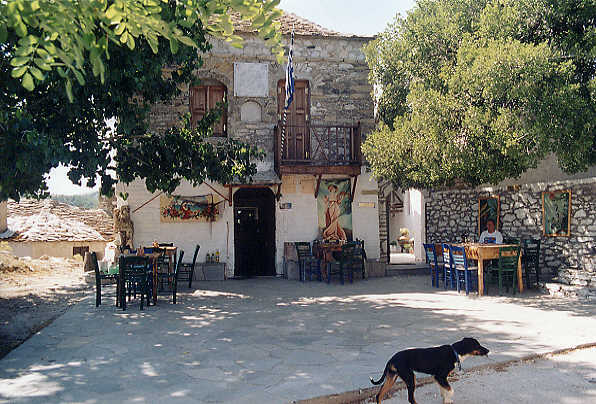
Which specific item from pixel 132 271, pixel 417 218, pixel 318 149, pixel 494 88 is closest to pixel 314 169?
pixel 318 149

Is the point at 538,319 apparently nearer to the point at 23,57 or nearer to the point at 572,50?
the point at 572,50

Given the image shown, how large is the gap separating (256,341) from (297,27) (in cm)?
1011

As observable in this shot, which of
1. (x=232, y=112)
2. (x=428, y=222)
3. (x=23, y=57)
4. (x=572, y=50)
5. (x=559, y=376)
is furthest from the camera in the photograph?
(x=428, y=222)

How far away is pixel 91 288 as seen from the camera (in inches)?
411

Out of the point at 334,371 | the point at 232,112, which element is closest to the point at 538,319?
the point at 334,371

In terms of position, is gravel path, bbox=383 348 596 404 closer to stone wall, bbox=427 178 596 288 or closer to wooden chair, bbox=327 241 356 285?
Result: stone wall, bbox=427 178 596 288

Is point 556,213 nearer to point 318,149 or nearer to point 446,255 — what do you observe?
point 446,255

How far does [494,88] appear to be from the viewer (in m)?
7.31

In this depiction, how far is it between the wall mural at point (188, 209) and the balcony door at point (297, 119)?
2.36 m

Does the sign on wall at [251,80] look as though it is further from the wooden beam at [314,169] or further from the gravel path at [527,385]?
the gravel path at [527,385]

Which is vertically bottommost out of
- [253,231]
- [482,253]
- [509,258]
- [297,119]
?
[509,258]

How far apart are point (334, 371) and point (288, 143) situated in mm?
8422

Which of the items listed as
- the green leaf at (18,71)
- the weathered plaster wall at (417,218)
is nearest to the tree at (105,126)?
the green leaf at (18,71)

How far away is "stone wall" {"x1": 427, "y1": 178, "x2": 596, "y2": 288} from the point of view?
8.72m
